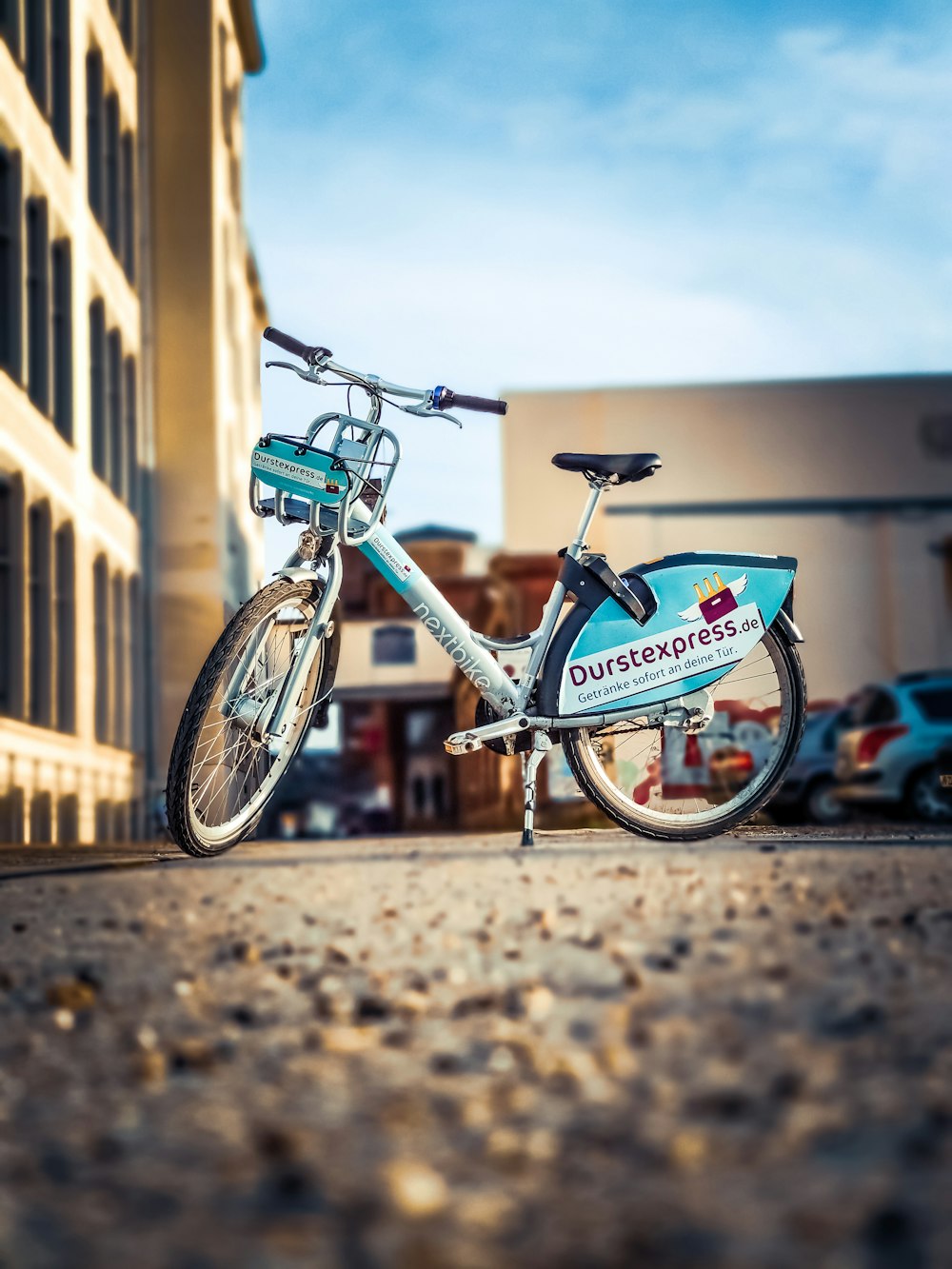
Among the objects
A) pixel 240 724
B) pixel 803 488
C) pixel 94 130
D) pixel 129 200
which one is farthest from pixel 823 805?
pixel 803 488

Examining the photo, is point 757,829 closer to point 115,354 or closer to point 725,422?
point 115,354

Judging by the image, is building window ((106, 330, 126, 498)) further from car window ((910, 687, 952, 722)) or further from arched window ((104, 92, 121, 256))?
car window ((910, 687, 952, 722))

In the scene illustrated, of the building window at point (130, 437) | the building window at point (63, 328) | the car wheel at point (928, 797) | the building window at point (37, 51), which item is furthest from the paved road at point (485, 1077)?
the building window at point (130, 437)

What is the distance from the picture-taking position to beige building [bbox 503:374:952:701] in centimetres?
3622

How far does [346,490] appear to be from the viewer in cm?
543

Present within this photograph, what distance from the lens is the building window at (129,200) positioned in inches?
979

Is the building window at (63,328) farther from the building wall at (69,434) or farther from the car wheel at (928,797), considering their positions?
the car wheel at (928,797)

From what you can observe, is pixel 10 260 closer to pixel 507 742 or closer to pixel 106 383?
pixel 106 383

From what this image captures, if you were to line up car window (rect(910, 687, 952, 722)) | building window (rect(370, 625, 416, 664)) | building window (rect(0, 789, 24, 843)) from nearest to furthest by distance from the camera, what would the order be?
1. car window (rect(910, 687, 952, 722))
2. building window (rect(0, 789, 24, 843))
3. building window (rect(370, 625, 416, 664))

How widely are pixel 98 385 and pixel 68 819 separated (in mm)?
6454

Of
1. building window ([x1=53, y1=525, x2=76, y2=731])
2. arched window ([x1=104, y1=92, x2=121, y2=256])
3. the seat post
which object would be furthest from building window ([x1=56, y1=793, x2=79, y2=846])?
the seat post

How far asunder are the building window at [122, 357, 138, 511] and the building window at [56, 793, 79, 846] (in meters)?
6.75

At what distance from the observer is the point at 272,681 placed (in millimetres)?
5352

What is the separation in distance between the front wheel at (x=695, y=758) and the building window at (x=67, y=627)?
585 inches
